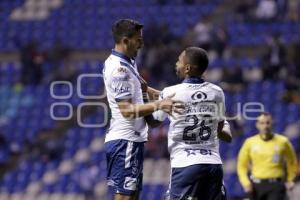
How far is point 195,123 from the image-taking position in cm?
682

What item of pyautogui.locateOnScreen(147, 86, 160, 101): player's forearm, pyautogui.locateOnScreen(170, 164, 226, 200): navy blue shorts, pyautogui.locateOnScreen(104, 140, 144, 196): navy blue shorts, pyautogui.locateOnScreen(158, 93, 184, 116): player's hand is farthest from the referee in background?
pyautogui.locateOnScreen(158, 93, 184, 116): player's hand

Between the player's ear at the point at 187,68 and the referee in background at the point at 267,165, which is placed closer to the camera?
the player's ear at the point at 187,68

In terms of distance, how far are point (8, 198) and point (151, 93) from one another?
39.6 feet

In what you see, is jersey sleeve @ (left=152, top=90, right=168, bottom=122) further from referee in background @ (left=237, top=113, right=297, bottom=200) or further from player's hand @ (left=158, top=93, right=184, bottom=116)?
referee in background @ (left=237, top=113, right=297, bottom=200)

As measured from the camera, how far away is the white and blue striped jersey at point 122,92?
7109 mm

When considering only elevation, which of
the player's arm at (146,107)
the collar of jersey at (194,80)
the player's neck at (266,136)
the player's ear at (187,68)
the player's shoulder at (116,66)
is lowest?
the player's neck at (266,136)

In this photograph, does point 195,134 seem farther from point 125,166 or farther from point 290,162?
point 290,162

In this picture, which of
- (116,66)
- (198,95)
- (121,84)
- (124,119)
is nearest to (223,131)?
(198,95)

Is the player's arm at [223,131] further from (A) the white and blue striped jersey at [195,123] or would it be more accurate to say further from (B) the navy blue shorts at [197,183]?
(B) the navy blue shorts at [197,183]

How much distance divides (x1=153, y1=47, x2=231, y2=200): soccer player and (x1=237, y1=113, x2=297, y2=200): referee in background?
12.6ft

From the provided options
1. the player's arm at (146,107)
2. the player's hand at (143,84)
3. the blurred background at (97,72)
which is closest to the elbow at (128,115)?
the player's arm at (146,107)

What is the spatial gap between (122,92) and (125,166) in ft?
2.15

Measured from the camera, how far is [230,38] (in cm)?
2133

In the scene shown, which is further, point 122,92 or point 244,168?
point 244,168
